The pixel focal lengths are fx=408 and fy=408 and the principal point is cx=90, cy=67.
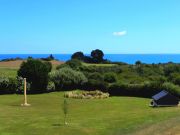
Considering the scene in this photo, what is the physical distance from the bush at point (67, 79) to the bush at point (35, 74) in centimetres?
242

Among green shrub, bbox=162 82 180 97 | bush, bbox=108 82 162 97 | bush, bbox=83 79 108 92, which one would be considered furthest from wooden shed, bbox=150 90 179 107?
bush, bbox=83 79 108 92

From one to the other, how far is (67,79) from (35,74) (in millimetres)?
5518

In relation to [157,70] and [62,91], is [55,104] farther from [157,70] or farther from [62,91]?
[157,70]

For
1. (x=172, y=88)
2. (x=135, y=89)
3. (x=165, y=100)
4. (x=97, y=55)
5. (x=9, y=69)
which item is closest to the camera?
(x=165, y=100)

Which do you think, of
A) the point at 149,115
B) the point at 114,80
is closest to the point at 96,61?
the point at 114,80

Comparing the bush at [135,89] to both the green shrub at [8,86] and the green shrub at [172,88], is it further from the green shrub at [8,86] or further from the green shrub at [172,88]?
the green shrub at [8,86]

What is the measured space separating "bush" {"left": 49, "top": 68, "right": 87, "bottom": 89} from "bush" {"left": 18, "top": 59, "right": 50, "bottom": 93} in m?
2.42

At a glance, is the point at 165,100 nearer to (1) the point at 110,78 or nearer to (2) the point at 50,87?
(1) the point at 110,78

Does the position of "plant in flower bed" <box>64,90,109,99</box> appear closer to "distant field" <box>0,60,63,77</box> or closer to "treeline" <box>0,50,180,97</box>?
"treeline" <box>0,50,180,97</box>

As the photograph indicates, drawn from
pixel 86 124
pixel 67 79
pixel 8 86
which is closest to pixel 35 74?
pixel 8 86

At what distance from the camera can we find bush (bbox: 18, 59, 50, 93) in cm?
5934

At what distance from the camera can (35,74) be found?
5931cm

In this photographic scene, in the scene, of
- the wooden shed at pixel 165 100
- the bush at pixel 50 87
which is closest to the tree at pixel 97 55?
the bush at pixel 50 87

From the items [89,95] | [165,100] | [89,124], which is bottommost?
[89,124]
